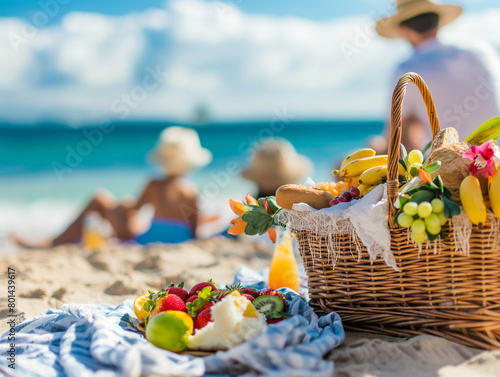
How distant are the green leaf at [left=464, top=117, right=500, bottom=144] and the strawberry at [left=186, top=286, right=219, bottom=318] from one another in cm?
91

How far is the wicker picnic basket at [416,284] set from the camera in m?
1.18

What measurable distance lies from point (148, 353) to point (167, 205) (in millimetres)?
3037

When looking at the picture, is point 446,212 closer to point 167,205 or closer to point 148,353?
point 148,353

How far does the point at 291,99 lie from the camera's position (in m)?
15.9

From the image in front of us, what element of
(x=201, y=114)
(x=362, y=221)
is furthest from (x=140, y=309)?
(x=201, y=114)

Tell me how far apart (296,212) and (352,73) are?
15.0 m

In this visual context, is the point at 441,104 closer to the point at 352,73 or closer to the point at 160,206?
the point at 160,206

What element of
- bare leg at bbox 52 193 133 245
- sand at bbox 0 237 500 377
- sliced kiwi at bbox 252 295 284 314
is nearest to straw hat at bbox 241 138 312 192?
sand at bbox 0 237 500 377

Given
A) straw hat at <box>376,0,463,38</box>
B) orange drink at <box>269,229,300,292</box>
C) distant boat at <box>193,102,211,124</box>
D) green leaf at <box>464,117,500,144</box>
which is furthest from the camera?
distant boat at <box>193,102,211,124</box>

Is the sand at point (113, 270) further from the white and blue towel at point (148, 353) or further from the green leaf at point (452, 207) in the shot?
the green leaf at point (452, 207)

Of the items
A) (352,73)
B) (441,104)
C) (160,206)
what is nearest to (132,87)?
(352,73)

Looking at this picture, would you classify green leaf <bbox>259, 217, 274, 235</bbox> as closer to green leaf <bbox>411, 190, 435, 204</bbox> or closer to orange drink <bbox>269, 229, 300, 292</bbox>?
orange drink <bbox>269, 229, 300, 292</bbox>

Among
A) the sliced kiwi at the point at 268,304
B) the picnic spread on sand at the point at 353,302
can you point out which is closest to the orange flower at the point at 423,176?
the picnic spread on sand at the point at 353,302

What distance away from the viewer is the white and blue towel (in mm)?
1013
